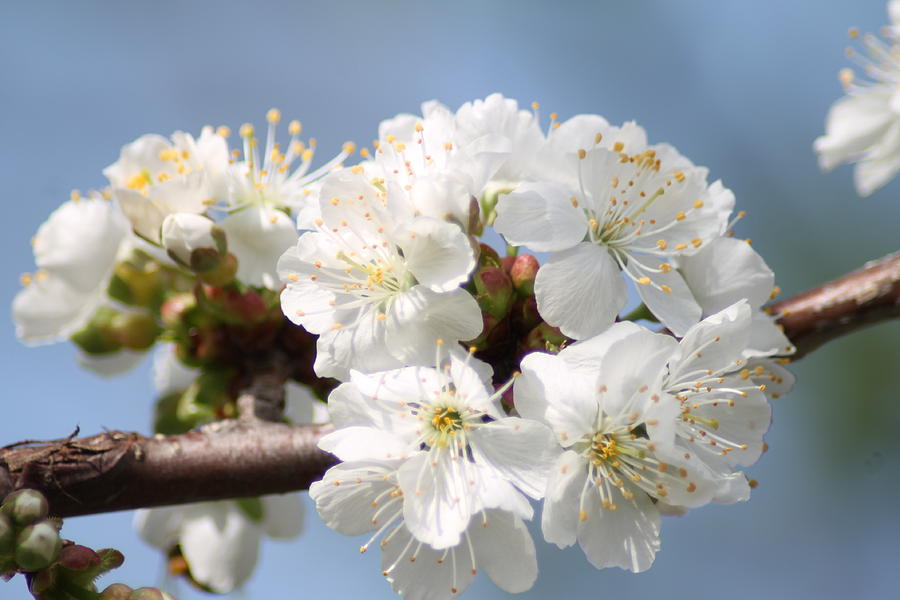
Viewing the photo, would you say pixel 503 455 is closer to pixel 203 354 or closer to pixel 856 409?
pixel 203 354

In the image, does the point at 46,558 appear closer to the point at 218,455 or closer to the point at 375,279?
the point at 218,455

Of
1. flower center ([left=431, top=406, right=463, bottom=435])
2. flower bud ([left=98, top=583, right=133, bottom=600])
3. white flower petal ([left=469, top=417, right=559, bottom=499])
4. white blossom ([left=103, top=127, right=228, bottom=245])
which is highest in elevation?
white blossom ([left=103, top=127, right=228, bottom=245])

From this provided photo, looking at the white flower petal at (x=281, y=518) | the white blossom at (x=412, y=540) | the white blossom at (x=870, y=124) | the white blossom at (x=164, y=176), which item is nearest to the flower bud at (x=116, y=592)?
the white blossom at (x=412, y=540)

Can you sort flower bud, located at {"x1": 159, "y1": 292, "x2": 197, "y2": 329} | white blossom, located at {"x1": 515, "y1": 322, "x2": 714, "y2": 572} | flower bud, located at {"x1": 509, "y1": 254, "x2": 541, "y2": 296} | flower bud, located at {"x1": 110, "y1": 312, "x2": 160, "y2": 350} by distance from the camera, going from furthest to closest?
flower bud, located at {"x1": 110, "y1": 312, "x2": 160, "y2": 350}
flower bud, located at {"x1": 159, "y1": 292, "x2": 197, "y2": 329}
flower bud, located at {"x1": 509, "y1": 254, "x2": 541, "y2": 296}
white blossom, located at {"x1": 515, "y1": 322, "x2": 714, "y2": 572}

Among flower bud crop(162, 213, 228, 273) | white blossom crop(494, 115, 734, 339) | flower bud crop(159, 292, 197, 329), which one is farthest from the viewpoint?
flower bud crop(159, 292, 197, 329)

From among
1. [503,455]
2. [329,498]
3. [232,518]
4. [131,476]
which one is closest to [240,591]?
[232,518]

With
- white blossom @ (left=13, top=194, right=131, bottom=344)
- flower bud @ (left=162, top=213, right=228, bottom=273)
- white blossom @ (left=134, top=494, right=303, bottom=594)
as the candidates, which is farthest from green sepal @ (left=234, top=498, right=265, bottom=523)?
flower bud @ (left=162, top=213, right=228, bottom=273)

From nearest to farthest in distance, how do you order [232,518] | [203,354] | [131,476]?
[131,476] < [203,354] < [232,518]

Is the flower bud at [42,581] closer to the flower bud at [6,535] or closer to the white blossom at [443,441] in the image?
the flower bud at [6,535]

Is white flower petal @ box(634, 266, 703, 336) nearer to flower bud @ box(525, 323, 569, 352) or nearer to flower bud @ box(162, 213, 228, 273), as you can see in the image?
flower bud @ box(525, 323, 569, 352)
